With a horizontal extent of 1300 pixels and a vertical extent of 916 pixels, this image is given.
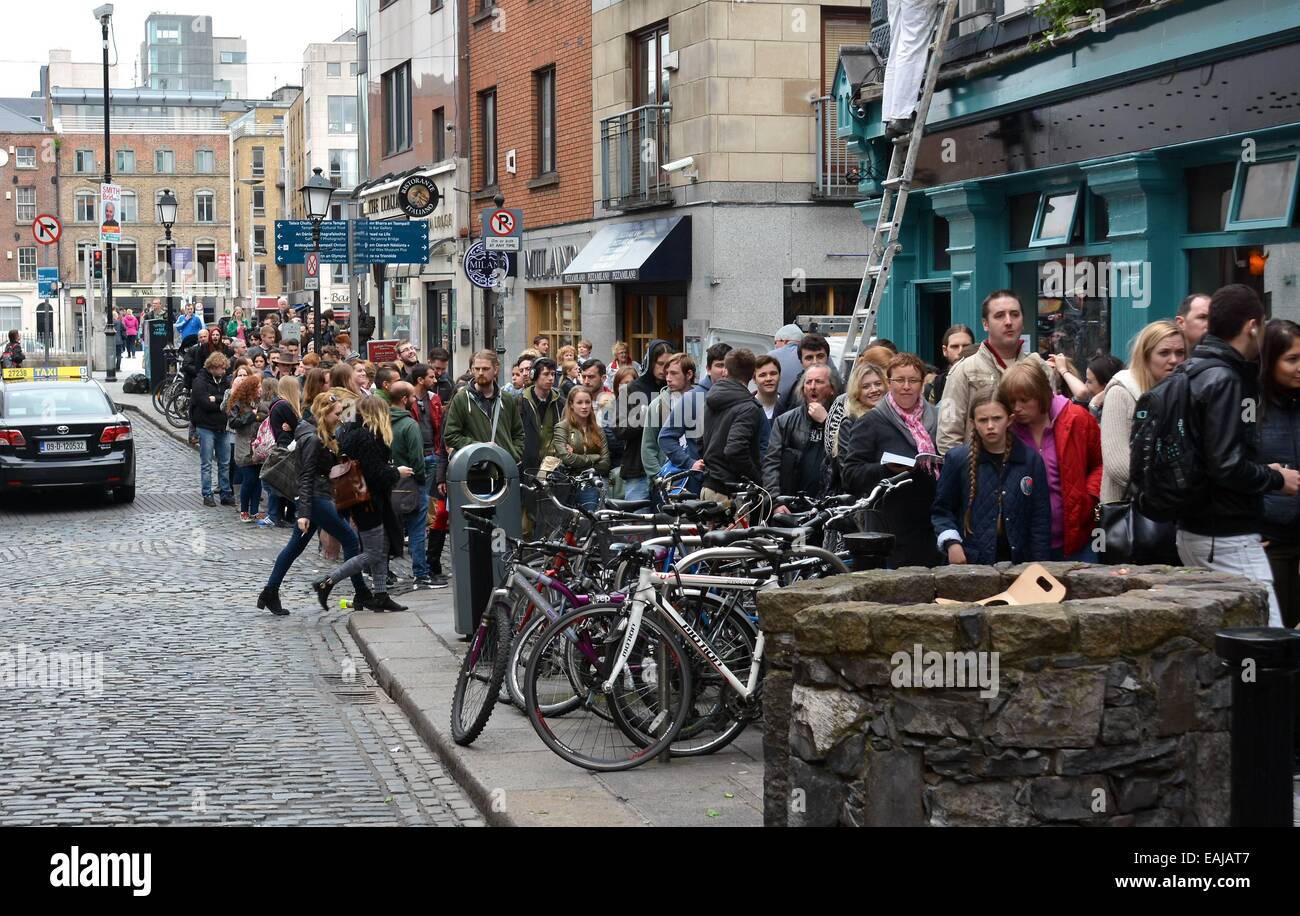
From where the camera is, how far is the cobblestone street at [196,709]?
→ 7176mm

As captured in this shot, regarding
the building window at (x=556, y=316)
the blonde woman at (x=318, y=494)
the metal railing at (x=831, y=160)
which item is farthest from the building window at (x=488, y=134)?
the blonde woman at (x=318, y=494)

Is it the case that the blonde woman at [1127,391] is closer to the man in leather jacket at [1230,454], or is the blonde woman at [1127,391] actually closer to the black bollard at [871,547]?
the man in leather jacket at [1230,454]

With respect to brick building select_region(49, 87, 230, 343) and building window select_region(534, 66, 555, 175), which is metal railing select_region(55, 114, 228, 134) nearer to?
brick building select_region(49, 87, 230, 343)

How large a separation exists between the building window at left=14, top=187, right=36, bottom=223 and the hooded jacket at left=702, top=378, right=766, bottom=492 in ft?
322

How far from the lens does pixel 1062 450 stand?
7.24m

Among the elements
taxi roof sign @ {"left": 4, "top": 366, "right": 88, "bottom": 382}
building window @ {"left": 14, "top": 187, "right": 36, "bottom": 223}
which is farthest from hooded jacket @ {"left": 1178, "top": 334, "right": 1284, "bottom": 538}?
building window @ {"left": 14, "top": 187, "right": 36, "bottom": 223}

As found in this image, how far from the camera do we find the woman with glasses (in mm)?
8047

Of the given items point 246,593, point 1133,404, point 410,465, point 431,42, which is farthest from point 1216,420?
point 431,42

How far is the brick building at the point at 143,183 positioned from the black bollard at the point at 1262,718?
98.8 metres

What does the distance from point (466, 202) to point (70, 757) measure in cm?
2445

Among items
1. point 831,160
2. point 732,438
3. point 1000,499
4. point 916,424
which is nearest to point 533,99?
point 831,160

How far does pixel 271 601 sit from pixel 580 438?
2601mm

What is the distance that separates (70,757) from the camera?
7996 mm
